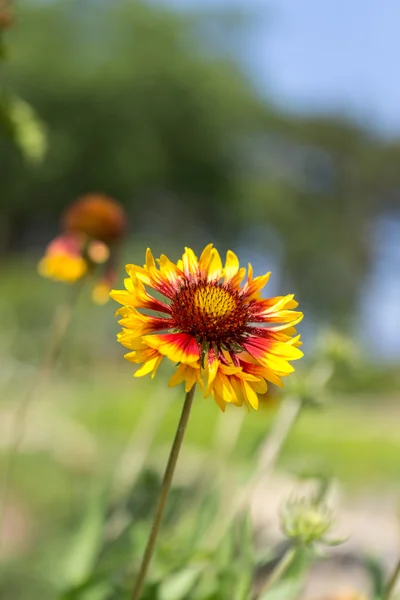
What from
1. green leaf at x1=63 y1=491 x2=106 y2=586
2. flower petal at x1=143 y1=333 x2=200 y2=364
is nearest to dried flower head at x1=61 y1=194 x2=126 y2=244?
green leaf at x1=63 y1=491 x2=106 y2=586

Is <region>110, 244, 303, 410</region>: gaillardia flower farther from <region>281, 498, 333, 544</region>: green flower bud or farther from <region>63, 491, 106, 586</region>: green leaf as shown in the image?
<region>63, 491, 106, 586</region>: green leaf

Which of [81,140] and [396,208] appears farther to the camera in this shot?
[396,208]

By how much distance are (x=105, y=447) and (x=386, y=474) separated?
1028 mm

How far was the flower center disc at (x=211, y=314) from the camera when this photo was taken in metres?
0.59

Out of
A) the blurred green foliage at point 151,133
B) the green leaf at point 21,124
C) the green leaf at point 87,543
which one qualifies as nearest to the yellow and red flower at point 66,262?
the green leaf at point 21,124

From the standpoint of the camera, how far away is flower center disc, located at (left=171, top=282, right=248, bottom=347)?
1.95 feet

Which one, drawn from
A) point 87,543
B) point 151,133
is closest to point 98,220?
point 87,543

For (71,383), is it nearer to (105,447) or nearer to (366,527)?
(105,447)

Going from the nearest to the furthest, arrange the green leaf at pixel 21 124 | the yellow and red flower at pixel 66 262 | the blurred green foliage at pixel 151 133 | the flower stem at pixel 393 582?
the flower stem at pixel 393 582
the green leaf at pixel 21 124
the yellow and red flower at pixel 66 262
the blurred green foliage at pixel 151 133

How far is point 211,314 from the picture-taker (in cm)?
60

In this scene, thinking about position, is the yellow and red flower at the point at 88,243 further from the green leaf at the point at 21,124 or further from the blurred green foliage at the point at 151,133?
the blurred green foliage at the point at 151,133

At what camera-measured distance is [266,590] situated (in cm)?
76

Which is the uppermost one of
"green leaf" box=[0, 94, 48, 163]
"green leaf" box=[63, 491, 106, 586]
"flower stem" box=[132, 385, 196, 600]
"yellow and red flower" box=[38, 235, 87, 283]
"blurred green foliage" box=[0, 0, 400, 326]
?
"blurred green foliage" box=[0, 0, 400, 326]

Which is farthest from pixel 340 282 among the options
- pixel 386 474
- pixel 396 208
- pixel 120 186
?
pixel 386 474
